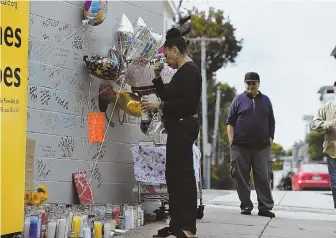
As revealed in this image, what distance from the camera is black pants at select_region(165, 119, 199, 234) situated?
4.17 metres

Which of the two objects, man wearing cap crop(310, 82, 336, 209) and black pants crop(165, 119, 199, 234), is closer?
black pants crop(165, 119, 199, 234)

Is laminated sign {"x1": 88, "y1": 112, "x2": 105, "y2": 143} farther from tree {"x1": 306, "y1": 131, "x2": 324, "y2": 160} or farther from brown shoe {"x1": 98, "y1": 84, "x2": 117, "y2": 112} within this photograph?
tree {"x1": 306, "y1": 131, "x2": 324, "y2": 160}

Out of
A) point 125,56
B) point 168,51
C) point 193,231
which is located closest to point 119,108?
point 125,56

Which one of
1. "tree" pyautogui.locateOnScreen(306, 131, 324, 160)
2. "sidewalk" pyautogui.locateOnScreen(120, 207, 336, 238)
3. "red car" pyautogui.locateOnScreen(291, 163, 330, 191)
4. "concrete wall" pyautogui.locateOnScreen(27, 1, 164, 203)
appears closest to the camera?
"sidewalk" pyautogui.locateOnScreen(120, 207, 336, 238)

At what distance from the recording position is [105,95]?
5773mm

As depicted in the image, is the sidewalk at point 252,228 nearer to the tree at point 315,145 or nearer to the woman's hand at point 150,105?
the woman's hand at point 150,105

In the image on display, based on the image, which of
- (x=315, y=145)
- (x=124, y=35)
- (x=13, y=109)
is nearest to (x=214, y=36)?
(x=315, y=145)

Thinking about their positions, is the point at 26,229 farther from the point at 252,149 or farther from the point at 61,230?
the point at 252,149

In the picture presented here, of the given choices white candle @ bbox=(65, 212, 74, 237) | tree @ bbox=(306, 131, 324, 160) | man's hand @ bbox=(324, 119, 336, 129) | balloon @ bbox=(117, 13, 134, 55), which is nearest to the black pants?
white candle @ bbox=(65, 212, 74, 237)

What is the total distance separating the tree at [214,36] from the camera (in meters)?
31.1

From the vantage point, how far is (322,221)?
652 cm

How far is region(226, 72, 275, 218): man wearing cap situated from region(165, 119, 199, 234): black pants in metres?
2.44

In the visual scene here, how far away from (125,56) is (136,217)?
171 centimetres

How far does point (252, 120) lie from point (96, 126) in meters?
2.09
